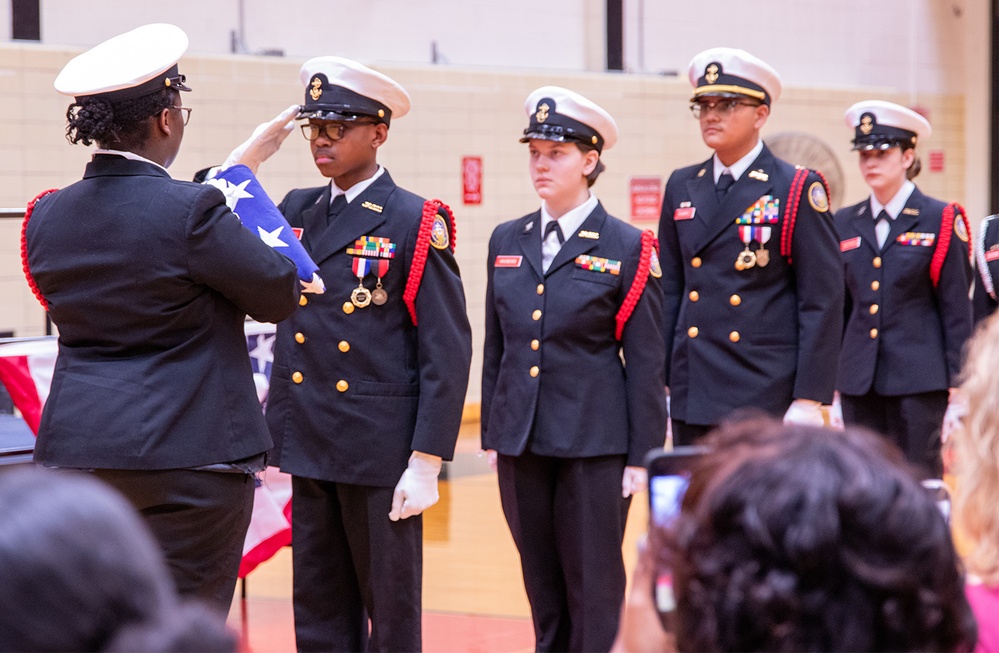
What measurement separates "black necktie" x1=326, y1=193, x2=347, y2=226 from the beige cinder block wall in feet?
12.0

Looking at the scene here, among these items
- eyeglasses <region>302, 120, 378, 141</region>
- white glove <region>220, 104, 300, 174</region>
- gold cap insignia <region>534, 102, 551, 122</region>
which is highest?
gold cap insignia <region>534, 102, 551, 122</region>

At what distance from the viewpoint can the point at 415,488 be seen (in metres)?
3.06

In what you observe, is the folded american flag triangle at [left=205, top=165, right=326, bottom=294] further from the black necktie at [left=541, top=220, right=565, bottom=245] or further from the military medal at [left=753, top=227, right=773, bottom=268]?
the military medal at [left=753, top=227, right=773, bottom=268]

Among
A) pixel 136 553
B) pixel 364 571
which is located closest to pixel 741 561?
pixel 136 553

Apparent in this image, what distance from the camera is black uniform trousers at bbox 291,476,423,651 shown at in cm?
310

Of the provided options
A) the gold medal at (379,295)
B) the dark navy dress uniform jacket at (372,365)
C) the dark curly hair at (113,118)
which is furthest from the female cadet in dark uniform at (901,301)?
the dark curly hair at (113,118)

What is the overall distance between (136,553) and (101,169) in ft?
5.53

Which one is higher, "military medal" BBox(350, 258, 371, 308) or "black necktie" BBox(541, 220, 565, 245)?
"black necktie" BBox(541, 220, 565, 245)

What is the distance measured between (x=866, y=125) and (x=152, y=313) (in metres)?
3.36

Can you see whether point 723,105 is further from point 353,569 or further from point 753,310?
point 353,569

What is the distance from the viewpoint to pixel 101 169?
252 cm

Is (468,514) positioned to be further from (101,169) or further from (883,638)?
(883,638)

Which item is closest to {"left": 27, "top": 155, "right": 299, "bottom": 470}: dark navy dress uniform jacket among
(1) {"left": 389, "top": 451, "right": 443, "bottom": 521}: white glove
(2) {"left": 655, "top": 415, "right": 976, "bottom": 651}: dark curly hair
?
(1) {"left": 389, "top": 451, "right": 443, "bottom": 521}: white glove

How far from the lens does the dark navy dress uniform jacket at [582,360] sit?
329 centimetres
